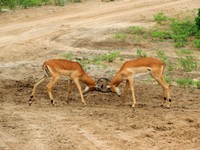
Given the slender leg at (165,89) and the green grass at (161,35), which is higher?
the slender leg at (165,89)

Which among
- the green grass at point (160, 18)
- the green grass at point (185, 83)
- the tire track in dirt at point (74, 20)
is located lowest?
the green grass at point (185, 83)

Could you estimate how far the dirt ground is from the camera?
10172 millimetres

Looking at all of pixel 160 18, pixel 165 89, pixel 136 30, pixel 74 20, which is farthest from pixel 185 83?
pixel 74 20

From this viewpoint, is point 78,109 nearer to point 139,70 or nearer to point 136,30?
point 139,70

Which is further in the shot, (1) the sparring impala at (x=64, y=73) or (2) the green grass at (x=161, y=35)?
(2) the green grass at (x=161, y=35)

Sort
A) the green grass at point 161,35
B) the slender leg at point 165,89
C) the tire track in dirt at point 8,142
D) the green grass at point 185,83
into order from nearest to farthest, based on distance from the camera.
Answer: the tire track in dirt at point 8,142, the slender leg at point 165,89, the green grass at point 185,83, the green grass at point 161,35

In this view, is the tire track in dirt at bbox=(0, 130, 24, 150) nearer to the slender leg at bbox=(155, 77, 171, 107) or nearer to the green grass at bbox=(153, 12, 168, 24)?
the slender leg at bbox=(155, 77, 171, 107)

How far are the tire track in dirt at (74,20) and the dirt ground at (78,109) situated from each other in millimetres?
37

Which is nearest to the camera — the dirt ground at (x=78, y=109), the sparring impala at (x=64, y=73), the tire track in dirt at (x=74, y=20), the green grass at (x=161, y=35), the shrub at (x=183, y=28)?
the dirt ground at (x=78, y=109)

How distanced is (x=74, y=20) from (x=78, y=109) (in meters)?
11.1

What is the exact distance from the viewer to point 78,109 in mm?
12133

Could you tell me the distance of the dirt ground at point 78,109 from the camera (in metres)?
10.2

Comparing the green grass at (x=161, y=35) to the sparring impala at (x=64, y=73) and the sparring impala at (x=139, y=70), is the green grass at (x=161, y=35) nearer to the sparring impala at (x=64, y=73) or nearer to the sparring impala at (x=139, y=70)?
the sparring impala at (x=139, y=70)

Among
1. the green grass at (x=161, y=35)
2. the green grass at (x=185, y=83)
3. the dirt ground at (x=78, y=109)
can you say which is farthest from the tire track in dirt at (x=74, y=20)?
the green grass at (x=185, y=83)
